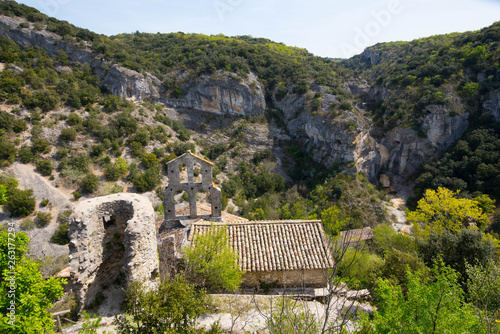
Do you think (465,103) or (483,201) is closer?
(483,201)

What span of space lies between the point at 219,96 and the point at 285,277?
38.5 meters

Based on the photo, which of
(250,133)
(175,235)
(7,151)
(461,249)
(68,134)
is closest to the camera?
(461,249)

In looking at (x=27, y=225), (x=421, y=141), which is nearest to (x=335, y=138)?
(x=421, y=141)

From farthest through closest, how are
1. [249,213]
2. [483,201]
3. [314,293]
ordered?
[249,213], [483,201], [314,293]

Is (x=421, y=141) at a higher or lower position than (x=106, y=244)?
higher

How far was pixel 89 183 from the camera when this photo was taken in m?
23.7

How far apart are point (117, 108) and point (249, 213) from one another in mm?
25106

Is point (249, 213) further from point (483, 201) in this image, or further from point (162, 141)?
point (483, 201)

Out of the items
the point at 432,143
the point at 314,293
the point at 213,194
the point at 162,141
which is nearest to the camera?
the point at 314,293

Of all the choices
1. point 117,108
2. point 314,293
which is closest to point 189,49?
point 117,108

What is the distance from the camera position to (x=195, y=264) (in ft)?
27.2

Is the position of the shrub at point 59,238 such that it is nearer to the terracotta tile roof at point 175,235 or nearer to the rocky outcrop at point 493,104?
the terracotta tile roof at point 175,235

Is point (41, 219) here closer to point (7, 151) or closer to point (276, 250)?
point (7, 151)

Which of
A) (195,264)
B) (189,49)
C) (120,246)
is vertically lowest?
(195,264)
